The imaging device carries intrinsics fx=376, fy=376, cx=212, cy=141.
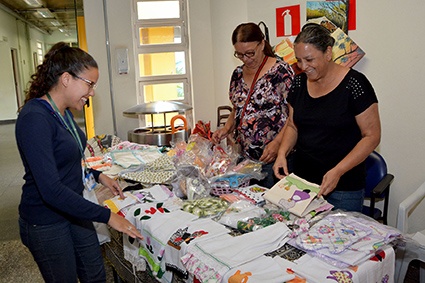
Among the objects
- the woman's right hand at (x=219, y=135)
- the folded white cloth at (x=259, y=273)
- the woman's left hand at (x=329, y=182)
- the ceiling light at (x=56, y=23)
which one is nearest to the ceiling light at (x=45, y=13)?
Result: the ceiling light at (x=56, y=23)

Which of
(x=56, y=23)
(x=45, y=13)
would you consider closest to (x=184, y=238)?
(x=45, y=13)

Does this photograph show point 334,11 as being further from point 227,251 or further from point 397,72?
point 227,251

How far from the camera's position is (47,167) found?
1212 mm

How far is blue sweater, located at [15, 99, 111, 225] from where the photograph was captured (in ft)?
3.96

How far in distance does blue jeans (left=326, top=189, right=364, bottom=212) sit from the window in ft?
8.56

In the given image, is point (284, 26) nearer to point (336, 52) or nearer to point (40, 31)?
point (336, 52)

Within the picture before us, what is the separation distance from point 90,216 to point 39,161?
0.25m

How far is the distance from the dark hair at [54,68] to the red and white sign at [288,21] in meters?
2.00

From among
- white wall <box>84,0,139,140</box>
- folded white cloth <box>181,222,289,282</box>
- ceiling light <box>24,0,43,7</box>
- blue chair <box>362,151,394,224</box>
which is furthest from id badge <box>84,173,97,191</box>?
ceiling light <box>24,0,43,7</box>

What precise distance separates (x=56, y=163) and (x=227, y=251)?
67 centimetres

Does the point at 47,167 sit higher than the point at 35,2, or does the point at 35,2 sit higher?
the point at 35,2

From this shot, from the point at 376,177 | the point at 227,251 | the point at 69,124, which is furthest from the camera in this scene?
the point at 376,177

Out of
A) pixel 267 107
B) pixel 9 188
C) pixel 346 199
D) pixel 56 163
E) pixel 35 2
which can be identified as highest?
pixel 35 2

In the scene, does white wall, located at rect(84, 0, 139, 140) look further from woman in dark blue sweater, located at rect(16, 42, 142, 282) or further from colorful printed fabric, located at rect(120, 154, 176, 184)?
woman in dark blue sweater, located at rect(16, 42, 142, 282)
